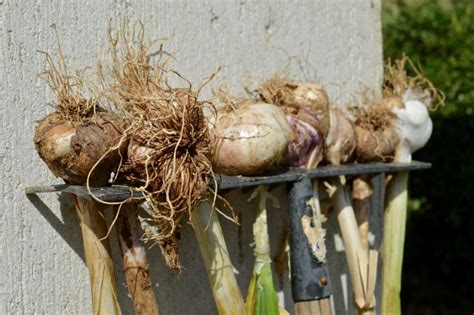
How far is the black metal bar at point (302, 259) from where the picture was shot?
5.91 ft

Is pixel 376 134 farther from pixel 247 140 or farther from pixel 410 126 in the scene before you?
pixel 247 140

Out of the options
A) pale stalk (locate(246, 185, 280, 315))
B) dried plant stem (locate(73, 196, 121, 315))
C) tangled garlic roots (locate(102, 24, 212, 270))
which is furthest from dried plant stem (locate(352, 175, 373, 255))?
dried plant stem (locate(73, 196, 121, 315))

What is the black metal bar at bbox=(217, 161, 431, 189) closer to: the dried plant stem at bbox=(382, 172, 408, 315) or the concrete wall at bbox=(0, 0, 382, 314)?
the dried plant stem at bbox=(382, 172, 408, 315)

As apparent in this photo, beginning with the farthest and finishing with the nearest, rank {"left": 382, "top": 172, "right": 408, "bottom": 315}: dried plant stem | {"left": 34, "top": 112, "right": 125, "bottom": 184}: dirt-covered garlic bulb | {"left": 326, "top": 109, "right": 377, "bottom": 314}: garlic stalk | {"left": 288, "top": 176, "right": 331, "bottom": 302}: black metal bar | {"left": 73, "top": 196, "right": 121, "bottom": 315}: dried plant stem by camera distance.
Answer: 1. {"left": 382, "top": 172, "right": 408, "bottom": 315}: dried plant stem
2. {"left": 326, "top": 109, "right": 377, "bottom": 314}: garlic stalk
3. {"left": 288, "top": 176, "right": 331, "bottom": 302}: black metal bar
4. {"left": 73, "top": 196, "right": 121, "bottom": 315}: dried plant stem
5. {"left": 34, "top": 112, "right": 125, "bottom": 184}: dirt-covered garlic bulb

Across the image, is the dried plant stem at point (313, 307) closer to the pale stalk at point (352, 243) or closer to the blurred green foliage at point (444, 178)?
the pale stalk at point (352, 243)

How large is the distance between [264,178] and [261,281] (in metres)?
0.25

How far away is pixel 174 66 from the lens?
6.04 ft

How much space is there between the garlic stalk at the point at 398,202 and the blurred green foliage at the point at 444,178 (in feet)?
6.06

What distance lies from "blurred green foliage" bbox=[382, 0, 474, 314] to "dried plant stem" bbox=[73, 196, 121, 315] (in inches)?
110

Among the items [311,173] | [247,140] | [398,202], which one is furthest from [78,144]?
[398,202]

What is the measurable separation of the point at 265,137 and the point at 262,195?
8.1 inches

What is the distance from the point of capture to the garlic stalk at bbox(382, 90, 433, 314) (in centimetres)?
216

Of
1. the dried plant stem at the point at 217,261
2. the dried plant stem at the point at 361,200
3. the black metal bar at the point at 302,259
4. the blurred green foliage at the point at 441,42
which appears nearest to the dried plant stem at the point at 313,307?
the black metal bar at the point at 302,259

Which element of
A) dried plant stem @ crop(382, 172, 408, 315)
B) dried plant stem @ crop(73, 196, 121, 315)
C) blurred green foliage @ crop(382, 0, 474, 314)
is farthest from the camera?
blurred green foliage @ crop(382, 0, 474, 314)
